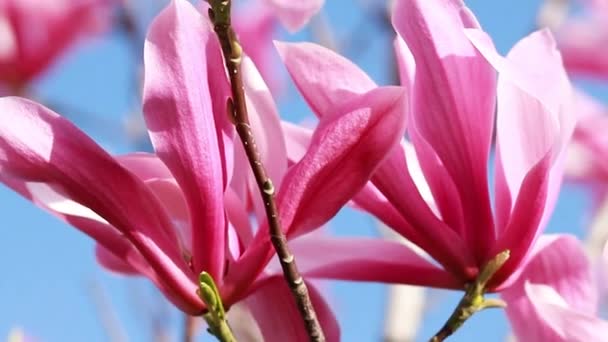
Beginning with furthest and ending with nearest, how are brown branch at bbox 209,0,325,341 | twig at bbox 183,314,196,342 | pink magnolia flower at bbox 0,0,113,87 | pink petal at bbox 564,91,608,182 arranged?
pink magnolia flower at bbox 0,0,113,87, pink petal at bbox 564,91,608,182, twig at bbox 183,314,196,342, brown branch at bbox 209,0,325,341

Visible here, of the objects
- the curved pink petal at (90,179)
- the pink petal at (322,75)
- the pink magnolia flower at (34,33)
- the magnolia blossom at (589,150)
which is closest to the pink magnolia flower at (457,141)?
the pink petal at (322,75)

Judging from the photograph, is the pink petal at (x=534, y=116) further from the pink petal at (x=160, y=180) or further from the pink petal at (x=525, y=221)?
the pink petal at (x=160, y=180)

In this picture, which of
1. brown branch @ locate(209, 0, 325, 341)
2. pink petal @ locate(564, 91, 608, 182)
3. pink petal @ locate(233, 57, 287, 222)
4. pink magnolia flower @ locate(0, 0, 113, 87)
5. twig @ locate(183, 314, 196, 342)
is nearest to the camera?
brown branch @ locate(209, 0, 325, 341)

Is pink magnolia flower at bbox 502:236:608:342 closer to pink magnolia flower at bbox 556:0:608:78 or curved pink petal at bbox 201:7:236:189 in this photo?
curved pink petal at bbox 201:7:236:189

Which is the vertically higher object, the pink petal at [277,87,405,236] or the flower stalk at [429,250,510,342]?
the pink petal at [277,87,405,236]

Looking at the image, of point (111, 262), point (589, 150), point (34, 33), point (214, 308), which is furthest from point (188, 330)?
point (34, 33)

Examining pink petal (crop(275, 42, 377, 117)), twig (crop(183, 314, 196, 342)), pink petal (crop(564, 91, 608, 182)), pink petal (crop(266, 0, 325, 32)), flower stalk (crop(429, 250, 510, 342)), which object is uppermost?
pink petal (crop(266, 0, 325, 32))

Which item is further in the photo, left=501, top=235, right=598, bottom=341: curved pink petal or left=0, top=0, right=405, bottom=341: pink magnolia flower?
left=501, top=235, right=598, bottom=341: curved pink petal

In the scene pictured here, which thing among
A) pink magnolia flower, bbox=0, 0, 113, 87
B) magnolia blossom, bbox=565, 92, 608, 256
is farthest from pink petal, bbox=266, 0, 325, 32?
pink magnolia flower, bbox=0, 0, 113, 87

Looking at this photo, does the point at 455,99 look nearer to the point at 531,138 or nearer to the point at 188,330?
the point at 531,138
